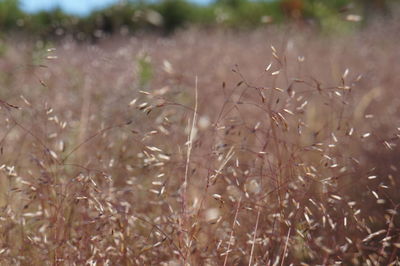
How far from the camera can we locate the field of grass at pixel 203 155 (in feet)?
5.12

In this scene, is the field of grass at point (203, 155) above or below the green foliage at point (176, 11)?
above

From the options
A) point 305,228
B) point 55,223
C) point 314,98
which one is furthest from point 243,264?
point 314,98

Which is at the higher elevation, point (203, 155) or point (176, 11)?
point (203, 155)

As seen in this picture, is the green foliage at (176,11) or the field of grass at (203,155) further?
the green foliage at (176,11)

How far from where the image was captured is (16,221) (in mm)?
1708

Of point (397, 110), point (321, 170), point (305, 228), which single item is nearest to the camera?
point (305, 228)

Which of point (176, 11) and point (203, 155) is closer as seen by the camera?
point (203, 155)

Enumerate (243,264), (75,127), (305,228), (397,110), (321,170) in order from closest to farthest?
1. (305,228)
2. (243,264)
3. (321,170)
4. (75,127)
5. (397,110)

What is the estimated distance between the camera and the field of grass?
1.56 m

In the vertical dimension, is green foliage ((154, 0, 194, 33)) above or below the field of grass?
below

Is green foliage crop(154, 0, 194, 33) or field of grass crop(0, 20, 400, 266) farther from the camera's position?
green foliage crop(154, 0, 194, 33)

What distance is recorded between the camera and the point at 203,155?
5.49 ft

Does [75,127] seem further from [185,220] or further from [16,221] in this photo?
[185,220]

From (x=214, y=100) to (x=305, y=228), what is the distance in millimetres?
2124
